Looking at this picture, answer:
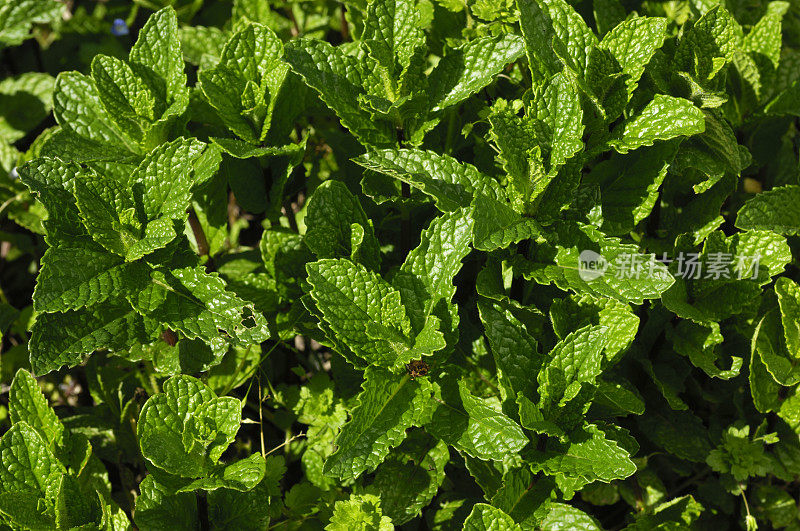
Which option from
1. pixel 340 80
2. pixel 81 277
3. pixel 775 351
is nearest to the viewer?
pixel 81 277

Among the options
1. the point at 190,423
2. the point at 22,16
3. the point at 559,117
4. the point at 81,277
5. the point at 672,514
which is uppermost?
the point at 22,16

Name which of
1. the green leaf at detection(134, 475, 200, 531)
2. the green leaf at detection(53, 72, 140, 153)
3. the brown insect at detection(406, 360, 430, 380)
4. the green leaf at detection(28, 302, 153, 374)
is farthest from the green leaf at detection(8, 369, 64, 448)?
the brown insect at detection(406, 360, 430, 380)

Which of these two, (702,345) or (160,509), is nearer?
(160,509)

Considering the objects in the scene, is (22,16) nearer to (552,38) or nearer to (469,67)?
(469,67)

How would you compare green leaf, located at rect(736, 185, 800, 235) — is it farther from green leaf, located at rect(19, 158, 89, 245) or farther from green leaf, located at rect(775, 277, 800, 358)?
green leaf, located at rect(19, 158, 89, 245)

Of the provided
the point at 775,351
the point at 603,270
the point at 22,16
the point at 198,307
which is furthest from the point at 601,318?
the point at 22,16

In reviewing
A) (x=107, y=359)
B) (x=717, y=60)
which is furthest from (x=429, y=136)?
(x=107, y=359)
